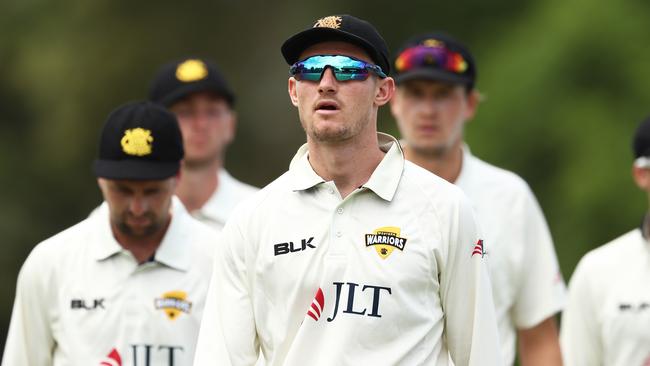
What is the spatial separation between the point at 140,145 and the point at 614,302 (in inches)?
119

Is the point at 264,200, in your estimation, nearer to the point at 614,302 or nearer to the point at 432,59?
the point at 432,59

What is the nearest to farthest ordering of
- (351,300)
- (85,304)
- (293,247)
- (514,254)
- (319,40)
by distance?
(351,300) → (293,247) → (319,40) → (85,304) → (514,254)

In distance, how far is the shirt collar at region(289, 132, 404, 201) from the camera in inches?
355

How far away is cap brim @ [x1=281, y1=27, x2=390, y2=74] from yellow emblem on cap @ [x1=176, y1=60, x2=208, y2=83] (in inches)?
178

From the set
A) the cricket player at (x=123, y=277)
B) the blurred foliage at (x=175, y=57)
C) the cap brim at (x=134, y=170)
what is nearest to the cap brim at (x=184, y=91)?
the cricket player at (x=123, y=277)

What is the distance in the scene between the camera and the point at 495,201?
38.9ft

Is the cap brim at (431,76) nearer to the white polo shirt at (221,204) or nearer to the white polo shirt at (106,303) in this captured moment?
the white polo shirt at (221,204)

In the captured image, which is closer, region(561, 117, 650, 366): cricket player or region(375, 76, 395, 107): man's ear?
region(375, 76, 395, 107): man's ear

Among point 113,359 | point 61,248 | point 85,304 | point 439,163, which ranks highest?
point 439,163

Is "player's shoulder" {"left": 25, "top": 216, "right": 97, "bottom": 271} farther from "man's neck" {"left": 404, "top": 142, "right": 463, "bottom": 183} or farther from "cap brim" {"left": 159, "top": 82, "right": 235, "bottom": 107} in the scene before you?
"cap brim" {"left": 159, "top": 82, "right": 235, "bottom": 107}

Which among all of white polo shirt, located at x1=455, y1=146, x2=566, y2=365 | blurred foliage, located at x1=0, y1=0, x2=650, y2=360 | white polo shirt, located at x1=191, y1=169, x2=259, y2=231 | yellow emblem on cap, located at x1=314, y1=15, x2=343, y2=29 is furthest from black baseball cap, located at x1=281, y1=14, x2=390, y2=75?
blurred foliage, located at x1=0, y1=0, x2=650, y2=360

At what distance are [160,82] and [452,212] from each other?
196 inches

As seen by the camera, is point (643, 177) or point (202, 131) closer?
point (643, 177)

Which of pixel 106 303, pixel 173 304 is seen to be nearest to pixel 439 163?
pixel 173 304
